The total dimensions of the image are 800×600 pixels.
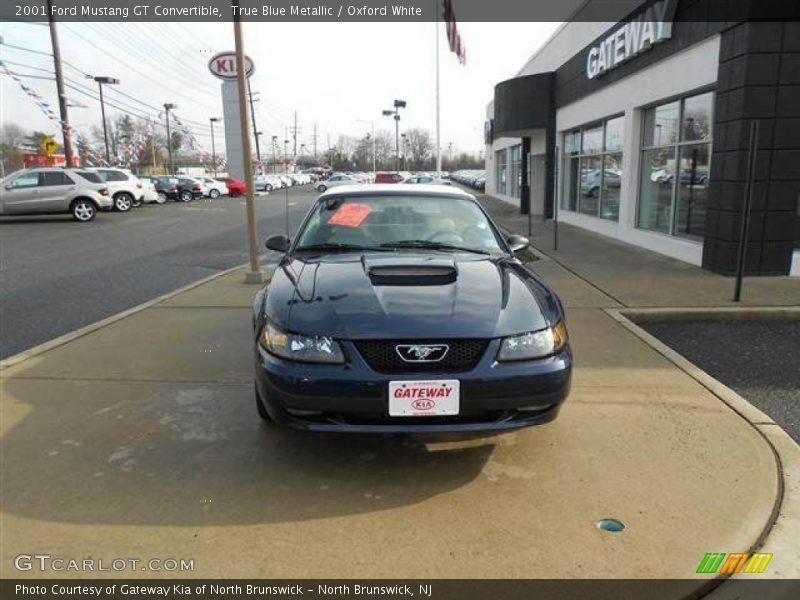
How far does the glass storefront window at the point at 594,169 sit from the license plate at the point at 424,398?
1186 centimetres

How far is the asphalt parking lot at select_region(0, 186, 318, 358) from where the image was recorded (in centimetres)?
729

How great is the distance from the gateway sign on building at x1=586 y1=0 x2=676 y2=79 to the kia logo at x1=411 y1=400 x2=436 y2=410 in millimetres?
9735

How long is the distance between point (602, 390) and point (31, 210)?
21254mm

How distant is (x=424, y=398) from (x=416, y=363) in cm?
17

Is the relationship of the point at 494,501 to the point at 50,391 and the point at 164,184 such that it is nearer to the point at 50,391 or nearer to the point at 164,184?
the point at 50,391

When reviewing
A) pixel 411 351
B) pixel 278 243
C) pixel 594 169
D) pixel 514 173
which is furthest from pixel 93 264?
pixel 514 173

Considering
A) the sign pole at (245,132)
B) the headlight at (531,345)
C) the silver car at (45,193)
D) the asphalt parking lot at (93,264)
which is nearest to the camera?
the headlight at (531,345)

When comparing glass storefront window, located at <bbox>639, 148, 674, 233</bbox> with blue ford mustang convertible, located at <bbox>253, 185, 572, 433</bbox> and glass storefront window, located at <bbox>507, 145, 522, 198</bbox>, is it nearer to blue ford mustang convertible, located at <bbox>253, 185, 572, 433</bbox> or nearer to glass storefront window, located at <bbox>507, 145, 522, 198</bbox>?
blue ford mustang convertible, located at <bbox>253, 185, 572, 433</bbox>

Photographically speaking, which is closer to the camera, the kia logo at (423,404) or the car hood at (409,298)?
the kia logo at (423,404)

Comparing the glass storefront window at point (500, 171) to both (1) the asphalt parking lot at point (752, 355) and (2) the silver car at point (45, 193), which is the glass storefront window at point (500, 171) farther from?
(1) the asphalt parking lot at point (752, 355)

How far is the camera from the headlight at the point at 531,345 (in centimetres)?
305

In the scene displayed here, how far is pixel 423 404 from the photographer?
2.95 metres

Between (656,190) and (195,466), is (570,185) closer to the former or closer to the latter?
(656,190)

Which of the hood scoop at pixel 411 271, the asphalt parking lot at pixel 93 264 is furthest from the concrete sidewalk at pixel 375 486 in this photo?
the asphalt parking lot at pixel 93 264
